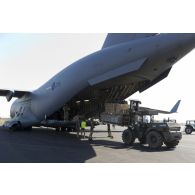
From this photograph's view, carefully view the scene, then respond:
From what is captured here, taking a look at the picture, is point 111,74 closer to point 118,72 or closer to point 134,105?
point 118,72

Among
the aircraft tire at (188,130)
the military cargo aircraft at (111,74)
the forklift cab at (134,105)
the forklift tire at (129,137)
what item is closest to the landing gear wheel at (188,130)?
the aircraft tire at (188,130)

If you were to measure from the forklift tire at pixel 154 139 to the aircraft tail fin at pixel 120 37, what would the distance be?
4.89 metres

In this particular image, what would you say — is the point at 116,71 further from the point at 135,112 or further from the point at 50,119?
the point at 50,119

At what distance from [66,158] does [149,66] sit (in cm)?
687

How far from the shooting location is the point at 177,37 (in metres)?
12.1

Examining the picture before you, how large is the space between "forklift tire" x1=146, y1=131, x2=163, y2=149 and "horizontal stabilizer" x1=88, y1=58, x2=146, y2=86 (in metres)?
3.35

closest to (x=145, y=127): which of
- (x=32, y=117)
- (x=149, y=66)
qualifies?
(x=149, y=66)

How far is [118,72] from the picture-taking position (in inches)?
549

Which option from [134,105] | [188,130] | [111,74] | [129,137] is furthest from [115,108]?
[188,130]

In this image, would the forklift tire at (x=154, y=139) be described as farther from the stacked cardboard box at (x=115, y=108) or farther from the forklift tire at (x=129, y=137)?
the stacked cardboard box at (x=115, y=108)

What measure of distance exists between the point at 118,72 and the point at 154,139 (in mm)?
3874

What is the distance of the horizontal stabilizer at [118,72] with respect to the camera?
13.4 metres

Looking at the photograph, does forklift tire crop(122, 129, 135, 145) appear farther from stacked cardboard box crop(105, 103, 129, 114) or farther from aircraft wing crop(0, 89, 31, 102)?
aircraft wing crop(0, 89, 31, 102)

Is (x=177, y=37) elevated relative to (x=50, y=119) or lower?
elevated
